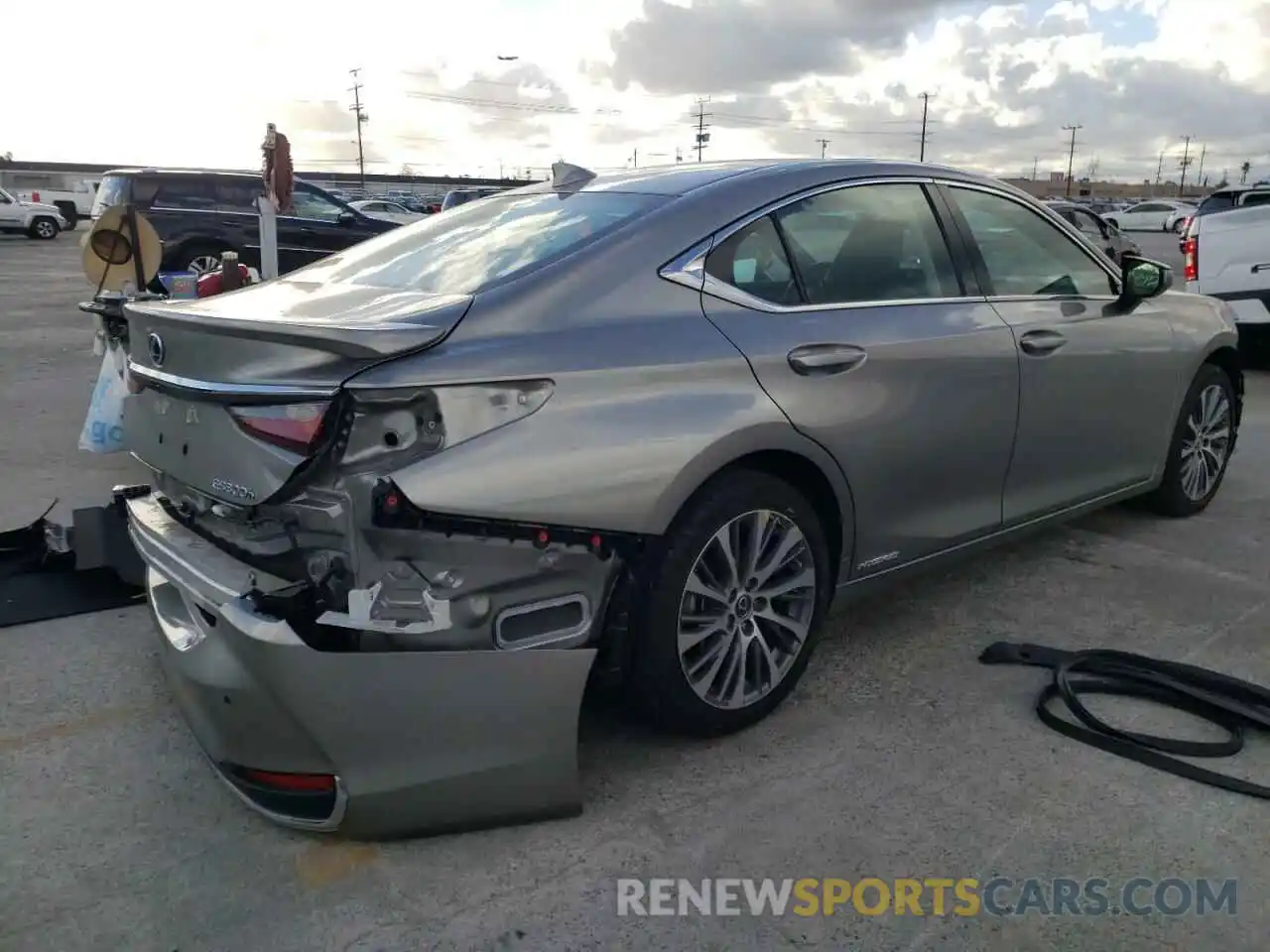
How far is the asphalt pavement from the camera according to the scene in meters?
2.35

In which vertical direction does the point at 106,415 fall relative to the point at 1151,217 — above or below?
below

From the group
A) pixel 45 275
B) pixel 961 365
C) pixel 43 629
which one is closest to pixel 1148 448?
pixel 961 365

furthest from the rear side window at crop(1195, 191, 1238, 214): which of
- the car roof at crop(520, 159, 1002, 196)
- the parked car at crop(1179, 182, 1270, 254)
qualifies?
the car roof at crop(520, 159, 1002, 196)

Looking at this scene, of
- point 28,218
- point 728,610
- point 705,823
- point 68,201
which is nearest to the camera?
point 705,823

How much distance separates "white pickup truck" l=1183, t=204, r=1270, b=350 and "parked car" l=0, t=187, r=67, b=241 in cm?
3573

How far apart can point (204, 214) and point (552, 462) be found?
13.4m

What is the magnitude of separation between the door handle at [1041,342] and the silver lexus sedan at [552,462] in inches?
0.6

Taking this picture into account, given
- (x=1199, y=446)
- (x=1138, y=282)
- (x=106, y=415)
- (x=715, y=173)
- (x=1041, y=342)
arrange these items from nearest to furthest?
(x=715, y=173)
(x=1041, y=342)
(x=1138, y=282)
(x=1199, y=446)
(x=106, y=415)

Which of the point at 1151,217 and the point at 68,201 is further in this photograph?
the point at 1151,217

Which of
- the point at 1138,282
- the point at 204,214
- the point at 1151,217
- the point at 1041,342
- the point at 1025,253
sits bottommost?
the point at 1041,342

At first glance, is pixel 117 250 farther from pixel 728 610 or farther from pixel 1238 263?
pixel 1238 263

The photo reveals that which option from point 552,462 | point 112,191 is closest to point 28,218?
point 112,191

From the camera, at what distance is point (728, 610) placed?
9.83 feet

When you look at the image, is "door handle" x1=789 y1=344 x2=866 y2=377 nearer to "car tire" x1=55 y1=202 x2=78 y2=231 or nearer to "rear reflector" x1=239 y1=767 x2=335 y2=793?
"rear reflector" x1=239 y1=767 x2=335 y2=793
